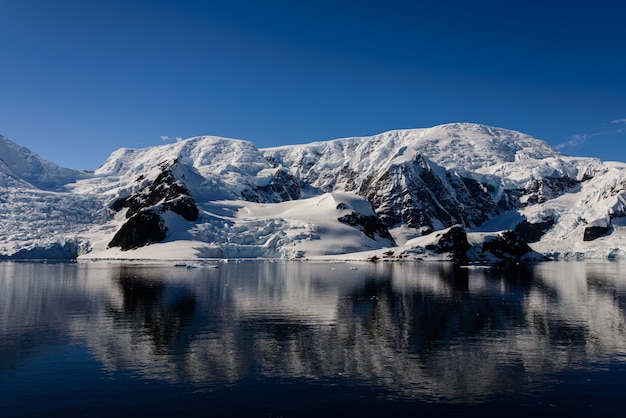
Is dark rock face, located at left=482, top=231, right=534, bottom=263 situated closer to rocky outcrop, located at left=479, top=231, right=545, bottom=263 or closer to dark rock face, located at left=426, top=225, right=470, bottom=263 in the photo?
rocky outcrop, located at left=479, top=231, right=545, bottom=263

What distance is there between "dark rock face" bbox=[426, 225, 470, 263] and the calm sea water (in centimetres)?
12328

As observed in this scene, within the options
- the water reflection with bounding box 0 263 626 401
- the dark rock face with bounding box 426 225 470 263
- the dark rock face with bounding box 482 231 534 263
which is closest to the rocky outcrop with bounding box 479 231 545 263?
the dark rock face with bounding box 482 231 534 263

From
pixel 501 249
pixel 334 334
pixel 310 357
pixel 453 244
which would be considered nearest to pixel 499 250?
pixel 501 249

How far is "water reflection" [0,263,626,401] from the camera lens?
31.0 meters

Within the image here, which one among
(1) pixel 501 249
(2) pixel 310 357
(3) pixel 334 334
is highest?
(1) pixel 501 249

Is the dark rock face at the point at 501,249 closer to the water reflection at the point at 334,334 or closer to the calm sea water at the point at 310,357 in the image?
the water reflection at the point at 334,334

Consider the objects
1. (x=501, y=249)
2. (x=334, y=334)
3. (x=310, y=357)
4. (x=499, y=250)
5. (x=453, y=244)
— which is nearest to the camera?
(x=310, y=357)

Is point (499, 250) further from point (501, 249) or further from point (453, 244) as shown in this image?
point (453, 244)

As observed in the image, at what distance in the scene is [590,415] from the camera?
24.4 metres

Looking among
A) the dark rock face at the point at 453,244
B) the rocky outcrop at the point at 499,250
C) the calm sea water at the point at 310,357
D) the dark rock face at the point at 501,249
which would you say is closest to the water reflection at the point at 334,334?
the calm sea water at the point at 310,357

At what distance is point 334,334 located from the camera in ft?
139

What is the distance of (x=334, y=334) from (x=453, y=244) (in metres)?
152

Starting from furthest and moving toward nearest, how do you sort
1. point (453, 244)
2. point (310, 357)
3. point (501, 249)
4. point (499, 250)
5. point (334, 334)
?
1. point (501, 249)
2. point (499, 250)
3. point (453, 244)
4. point (334, 334)
5. point (310, 357)

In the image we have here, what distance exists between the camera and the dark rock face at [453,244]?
611 feet
